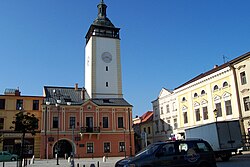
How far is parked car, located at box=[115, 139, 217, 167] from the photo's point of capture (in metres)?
11.7

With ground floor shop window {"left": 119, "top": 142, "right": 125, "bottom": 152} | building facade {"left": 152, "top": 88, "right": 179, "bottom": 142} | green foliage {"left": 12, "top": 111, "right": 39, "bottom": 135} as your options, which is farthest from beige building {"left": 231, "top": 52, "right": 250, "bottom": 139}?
green foliage {"left": 12, "top": 111, "right": 39, "bottom": 135}

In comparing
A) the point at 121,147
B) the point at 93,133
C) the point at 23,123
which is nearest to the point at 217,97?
the point at 121,147

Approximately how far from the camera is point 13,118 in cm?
4334

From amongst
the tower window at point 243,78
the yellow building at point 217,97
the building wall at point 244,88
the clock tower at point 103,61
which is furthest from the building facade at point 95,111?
the tower window at point 243,78

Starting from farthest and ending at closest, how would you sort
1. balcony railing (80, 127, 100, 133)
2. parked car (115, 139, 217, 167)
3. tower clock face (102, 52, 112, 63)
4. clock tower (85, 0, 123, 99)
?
tower clock face (102, 52, 112, 63) → clock tower (85, 0, 123, 99) → balcony railing (80, 127, 100, 133) → parked car (115, 139, 217, 167)

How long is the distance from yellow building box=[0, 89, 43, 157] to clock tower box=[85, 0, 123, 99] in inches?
415

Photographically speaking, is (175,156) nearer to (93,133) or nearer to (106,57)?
(93,133)

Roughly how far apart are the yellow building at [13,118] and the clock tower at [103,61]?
10.5 meters

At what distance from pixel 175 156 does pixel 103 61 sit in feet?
138

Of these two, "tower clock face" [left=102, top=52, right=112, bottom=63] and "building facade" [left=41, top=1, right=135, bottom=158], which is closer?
"building facade" [left=41, top=1, right=135, bottom=158]

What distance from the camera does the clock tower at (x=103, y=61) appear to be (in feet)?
169

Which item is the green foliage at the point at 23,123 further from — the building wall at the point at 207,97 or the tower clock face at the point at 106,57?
the tower clock face at the point at 106,57

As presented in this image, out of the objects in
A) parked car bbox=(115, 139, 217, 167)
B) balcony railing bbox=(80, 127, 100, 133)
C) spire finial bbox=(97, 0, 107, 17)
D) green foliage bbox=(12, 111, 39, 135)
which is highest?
spire finial bbox=(97, 0, 107, 17)

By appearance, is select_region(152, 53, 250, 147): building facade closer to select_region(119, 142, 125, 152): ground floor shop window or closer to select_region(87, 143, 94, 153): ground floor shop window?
select_region(119, 142, 125, 152): ground floor shop window
